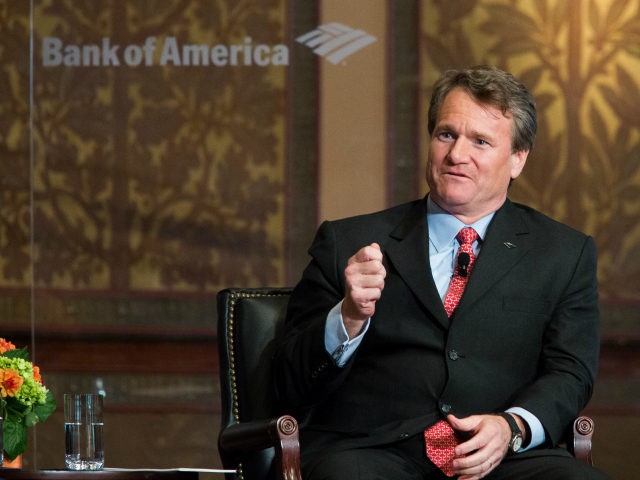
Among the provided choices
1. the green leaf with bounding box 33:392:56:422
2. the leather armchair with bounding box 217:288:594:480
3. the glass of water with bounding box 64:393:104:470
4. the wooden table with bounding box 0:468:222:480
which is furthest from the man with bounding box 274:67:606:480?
the green leaf with bounding box 33:392:56:422

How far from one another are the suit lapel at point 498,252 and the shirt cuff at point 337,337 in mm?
279

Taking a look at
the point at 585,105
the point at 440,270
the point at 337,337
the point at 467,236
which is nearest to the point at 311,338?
the point at 337,337

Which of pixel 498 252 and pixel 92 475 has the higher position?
pixel 498 252

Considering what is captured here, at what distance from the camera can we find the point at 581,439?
9.21 ft

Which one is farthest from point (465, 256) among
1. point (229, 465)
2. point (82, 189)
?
point (82, 189)

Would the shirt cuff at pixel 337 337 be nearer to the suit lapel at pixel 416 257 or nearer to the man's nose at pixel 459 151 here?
the suit lapel at pixel 416 257

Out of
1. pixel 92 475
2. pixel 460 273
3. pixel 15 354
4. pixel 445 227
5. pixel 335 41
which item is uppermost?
pixel 335 41

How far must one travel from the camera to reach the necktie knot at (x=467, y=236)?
304 centimetres

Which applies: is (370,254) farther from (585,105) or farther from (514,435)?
(585,105)

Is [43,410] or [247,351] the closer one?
[43,410]

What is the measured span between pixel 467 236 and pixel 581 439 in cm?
59

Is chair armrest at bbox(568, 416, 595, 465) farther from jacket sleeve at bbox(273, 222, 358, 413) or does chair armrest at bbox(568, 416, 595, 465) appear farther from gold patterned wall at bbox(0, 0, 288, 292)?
gold patterned wall at bbox(0, 0, 288, 292)

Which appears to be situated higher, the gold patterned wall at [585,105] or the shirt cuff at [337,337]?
the gold patterned wall at [585,105]

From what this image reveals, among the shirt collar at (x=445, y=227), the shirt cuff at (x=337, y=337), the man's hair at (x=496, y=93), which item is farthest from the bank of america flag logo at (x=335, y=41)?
the shirt cuff at (x=337, y=337)
